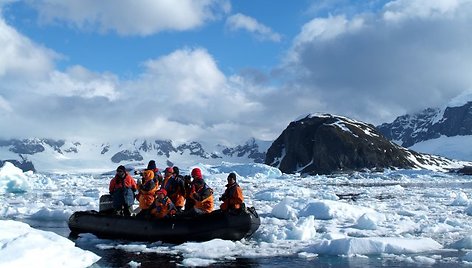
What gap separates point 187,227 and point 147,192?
1.52 meters

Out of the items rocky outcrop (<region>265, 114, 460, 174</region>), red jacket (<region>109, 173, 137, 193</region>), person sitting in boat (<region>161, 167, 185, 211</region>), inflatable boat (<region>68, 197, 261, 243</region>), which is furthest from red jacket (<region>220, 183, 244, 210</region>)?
rocky outcrop (<region>265, 114, 460, 174</region>)

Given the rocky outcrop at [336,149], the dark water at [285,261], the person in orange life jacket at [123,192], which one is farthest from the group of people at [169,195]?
the rocky outcrop at [336,149]

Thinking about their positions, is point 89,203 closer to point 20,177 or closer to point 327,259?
point 327,259

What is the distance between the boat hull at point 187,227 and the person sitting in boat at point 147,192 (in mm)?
333

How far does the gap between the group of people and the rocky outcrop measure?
101 meters

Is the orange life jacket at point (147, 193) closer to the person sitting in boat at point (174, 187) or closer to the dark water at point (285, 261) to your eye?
the person sitting in boat at point (174, 187)

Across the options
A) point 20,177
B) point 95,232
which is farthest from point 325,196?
point 20,177

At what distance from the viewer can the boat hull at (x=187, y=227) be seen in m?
12.2

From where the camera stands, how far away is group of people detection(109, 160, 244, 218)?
12762mm

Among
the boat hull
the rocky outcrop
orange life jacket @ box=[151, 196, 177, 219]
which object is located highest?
the rocky outcrop

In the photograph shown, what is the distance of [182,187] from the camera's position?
1399cm

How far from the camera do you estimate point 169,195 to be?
1401 centimetres

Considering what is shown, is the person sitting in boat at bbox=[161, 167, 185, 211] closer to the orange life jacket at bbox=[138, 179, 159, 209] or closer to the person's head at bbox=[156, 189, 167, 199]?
the person's head at bbox=[156, 189, 167, 199]

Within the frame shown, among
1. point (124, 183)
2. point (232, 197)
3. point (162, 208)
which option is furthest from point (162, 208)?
point (232, 197)
